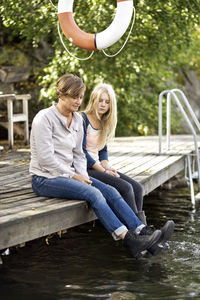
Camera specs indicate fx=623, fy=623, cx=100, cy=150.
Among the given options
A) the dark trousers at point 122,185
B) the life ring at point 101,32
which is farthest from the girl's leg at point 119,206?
the life ring at point 101,32

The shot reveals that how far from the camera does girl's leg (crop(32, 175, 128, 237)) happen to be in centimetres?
399

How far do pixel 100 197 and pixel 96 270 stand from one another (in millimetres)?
539

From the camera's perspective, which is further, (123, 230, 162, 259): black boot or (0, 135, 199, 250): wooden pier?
(123, 230, 162, 259): black boot

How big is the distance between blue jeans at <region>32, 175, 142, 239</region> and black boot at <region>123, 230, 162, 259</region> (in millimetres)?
63

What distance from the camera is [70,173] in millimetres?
4141

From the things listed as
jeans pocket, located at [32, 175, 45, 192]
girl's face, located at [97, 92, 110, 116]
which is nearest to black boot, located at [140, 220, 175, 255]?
jeans pocket, located at [32, 175, 45, 192]

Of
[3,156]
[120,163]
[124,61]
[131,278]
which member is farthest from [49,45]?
[131,278]

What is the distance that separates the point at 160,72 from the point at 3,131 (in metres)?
2.75

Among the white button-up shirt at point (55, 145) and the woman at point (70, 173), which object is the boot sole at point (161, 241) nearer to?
the woman at point (70, 173)

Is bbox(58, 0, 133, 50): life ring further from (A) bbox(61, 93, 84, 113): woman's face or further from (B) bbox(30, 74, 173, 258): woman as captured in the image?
(A) bbox(61, 93, 84, 113): woman's face

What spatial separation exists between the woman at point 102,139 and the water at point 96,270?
1.38 ft

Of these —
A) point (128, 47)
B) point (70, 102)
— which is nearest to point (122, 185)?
point (70, 102)

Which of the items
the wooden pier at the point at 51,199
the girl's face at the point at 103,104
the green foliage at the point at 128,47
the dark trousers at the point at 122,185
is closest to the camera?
the wooden pier at the point at 51,199

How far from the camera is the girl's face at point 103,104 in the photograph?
185 inches
